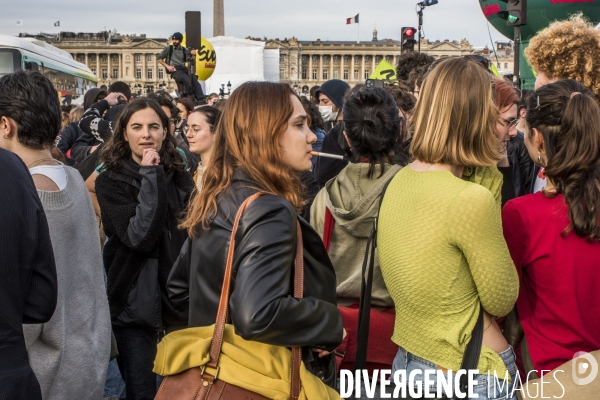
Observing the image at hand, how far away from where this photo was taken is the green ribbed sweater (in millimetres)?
1979

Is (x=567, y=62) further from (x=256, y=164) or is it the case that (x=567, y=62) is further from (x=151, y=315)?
(x=151, y=315)

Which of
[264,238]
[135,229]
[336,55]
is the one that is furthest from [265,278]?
[336,55]

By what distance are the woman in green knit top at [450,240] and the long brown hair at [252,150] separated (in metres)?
0.38

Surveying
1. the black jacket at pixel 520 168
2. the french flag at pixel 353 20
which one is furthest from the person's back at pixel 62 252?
the french flag at pixel 353 20

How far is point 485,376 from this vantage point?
203 centimetres

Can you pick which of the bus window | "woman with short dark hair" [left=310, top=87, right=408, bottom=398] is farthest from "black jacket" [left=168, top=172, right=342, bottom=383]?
the bus window

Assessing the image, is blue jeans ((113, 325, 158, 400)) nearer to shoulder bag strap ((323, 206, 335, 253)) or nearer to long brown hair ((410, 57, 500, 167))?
shoulder bag strap ((323, 206, 335, 253))

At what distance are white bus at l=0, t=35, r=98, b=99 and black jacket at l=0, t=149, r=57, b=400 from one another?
10.3 metres

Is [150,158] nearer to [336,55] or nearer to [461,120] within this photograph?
[461,120]

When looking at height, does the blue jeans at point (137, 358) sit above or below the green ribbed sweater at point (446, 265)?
below

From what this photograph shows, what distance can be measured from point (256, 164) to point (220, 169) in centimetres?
13

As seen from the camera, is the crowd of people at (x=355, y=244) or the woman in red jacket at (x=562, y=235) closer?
the crowd of people at (x=355, y=244)

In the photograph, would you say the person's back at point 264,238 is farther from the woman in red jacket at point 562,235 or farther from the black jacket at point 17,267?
the woman in red jacket at point 562,235

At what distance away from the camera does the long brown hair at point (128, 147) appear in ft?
11.9
